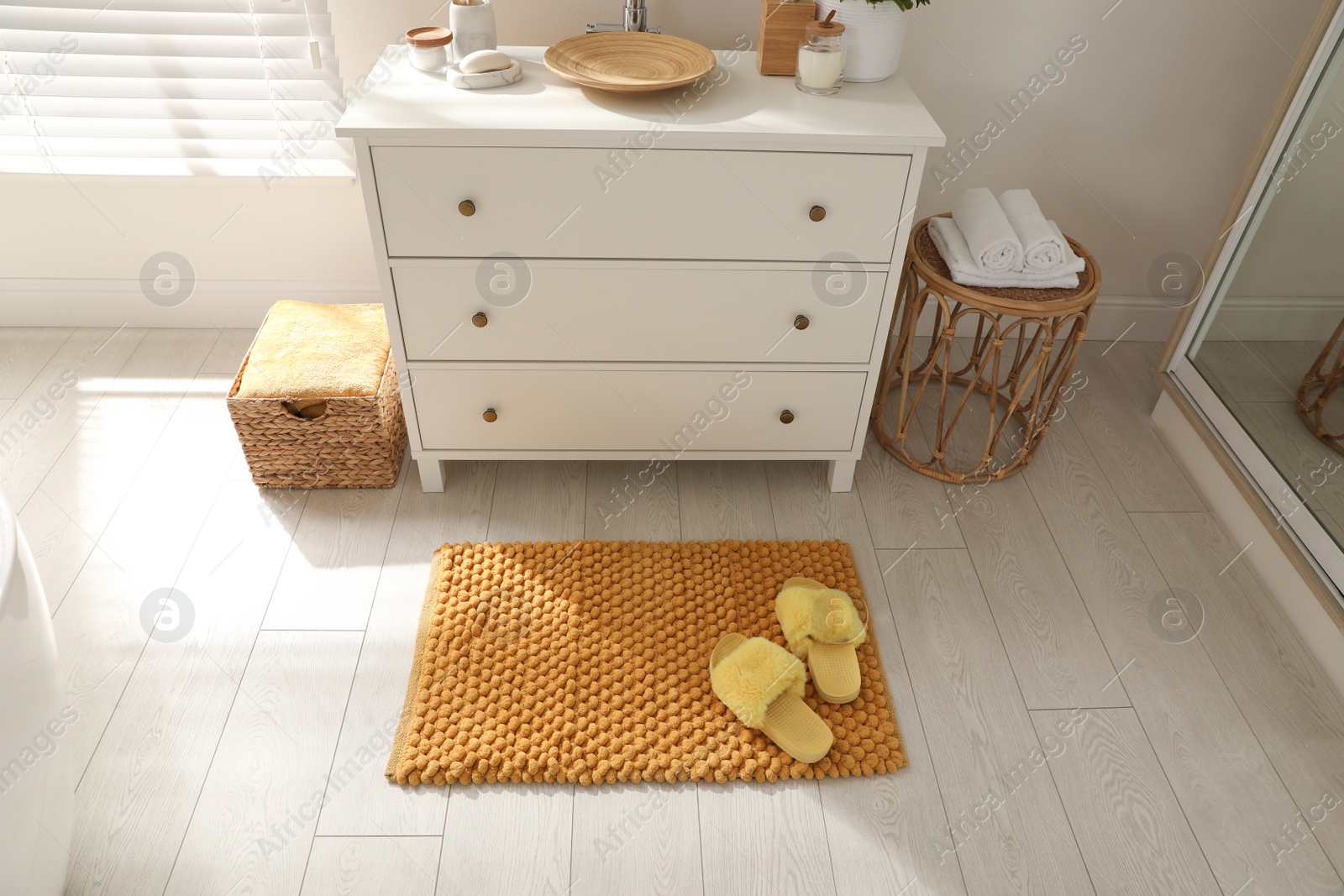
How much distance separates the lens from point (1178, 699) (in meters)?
1.52

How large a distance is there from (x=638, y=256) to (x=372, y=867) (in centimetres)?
101

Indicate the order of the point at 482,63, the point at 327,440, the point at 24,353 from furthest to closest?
the point at 24,353 < the point at 327,440 < the point at 482,63

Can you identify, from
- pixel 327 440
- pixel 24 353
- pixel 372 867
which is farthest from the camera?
pixel 24 353

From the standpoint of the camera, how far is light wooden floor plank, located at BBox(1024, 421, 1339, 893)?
131 cm

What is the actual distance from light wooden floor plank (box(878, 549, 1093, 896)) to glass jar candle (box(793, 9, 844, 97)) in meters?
0.87

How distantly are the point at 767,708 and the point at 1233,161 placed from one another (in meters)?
1.72

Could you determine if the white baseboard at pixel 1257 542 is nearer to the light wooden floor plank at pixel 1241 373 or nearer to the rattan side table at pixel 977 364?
the light wooden floor plank at pixel 1241 373

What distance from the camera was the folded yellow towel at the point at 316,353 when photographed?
68.6 inches

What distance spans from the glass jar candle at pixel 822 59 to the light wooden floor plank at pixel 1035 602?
890 mm

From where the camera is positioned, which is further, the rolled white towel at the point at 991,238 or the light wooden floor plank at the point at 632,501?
the light wooden floor plank at the point at 632,501

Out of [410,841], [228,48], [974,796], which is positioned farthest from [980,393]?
[228,48]

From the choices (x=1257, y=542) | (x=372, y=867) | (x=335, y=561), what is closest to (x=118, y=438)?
(x=335, y=561)

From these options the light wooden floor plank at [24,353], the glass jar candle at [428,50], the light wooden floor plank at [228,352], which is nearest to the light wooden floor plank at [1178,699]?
the glass jar candle at [428,50]

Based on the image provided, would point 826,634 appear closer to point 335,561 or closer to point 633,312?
point 633,312
